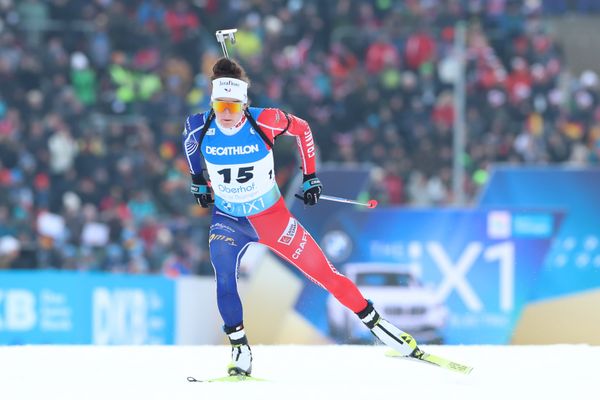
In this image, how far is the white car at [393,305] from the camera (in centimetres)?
1297

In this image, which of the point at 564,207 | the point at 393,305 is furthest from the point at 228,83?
the point at 564,207

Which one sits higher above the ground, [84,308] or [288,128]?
[288,128]

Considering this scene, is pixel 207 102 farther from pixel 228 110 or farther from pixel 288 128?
pixel 228 110

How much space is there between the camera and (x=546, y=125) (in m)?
18.0

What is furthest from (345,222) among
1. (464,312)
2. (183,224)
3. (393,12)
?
(393,12)

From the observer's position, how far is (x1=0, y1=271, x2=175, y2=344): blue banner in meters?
13.5

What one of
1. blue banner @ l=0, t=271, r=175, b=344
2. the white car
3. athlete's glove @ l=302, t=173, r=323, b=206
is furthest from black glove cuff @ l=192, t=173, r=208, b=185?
blue banner @ l=0, t=271, r=175, b=344

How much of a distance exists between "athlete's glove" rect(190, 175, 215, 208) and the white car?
14.7 feet

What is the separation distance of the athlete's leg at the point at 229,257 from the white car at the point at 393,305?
15.1 ft
